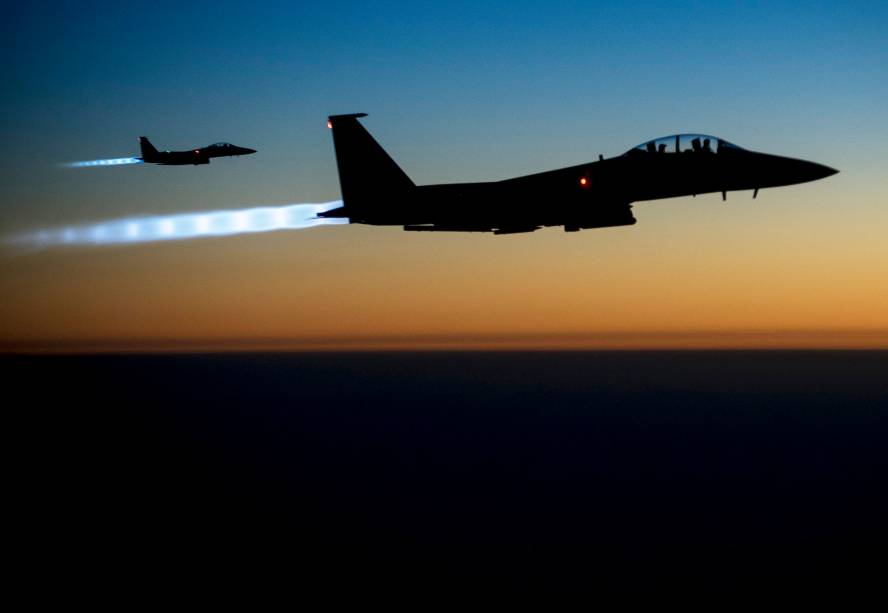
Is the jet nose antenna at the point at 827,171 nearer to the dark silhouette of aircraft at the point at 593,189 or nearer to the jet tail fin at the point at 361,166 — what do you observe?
the dark silhouette of aircraft at the point at 593,189

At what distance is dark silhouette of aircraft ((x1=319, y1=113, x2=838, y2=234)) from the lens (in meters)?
37.4

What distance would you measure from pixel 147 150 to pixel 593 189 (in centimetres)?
3899

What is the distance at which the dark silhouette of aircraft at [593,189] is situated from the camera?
37.4 meters

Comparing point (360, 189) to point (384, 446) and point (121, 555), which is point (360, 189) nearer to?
point (121, 555)

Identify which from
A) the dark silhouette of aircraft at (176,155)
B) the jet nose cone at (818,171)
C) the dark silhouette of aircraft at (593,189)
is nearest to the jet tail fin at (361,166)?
the dark silhouette of aircraft at (593,189)

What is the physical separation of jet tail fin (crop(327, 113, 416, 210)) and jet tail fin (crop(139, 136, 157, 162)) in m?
25.7

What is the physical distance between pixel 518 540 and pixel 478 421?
10031cm

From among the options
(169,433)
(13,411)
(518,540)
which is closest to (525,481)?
(518,540)

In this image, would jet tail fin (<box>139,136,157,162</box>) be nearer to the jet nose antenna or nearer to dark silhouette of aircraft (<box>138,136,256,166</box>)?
dark silhouette of aircraft (<box>138,136,256,166</box>)

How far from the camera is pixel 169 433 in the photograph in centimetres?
17112

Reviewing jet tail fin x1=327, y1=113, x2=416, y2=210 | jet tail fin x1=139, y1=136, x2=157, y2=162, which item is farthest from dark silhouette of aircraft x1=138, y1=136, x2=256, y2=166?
jet tail fin x1=327, y1=113, x2=416, y2=210

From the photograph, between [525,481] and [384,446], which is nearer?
[525,481]

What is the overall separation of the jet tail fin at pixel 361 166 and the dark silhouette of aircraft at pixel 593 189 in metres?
1.00

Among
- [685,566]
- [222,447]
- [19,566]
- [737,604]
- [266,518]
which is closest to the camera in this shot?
[737,604]
